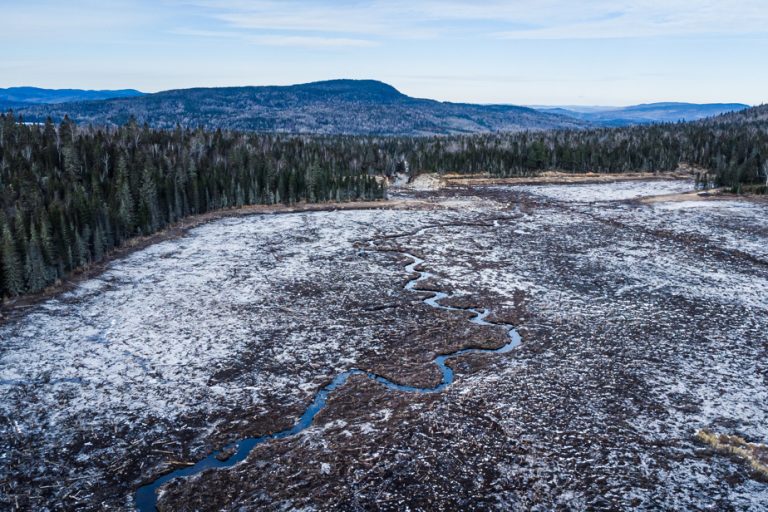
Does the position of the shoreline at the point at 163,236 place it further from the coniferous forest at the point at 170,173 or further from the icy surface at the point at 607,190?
the icy surface at the point at 607,190

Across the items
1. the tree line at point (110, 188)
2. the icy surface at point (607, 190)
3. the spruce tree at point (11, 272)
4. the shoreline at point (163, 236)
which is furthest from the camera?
the icy surface at point (607, 190)

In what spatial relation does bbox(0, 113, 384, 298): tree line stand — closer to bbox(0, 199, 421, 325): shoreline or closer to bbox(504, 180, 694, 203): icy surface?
bbox(0, 199, 421, 325): shoreline

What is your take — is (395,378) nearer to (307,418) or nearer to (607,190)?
(307,418)

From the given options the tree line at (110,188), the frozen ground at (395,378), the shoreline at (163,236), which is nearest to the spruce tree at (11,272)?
the tree line at (110,188)

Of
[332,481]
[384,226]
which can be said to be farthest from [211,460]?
[384,226]

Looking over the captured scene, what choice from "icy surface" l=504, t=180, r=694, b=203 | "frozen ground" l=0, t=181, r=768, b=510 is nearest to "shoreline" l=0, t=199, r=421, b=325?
"frozen ground" l=0, t=181, r=768, b=510

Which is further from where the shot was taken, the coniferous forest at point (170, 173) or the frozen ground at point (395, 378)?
the coniferous forest at point (170, 173)
